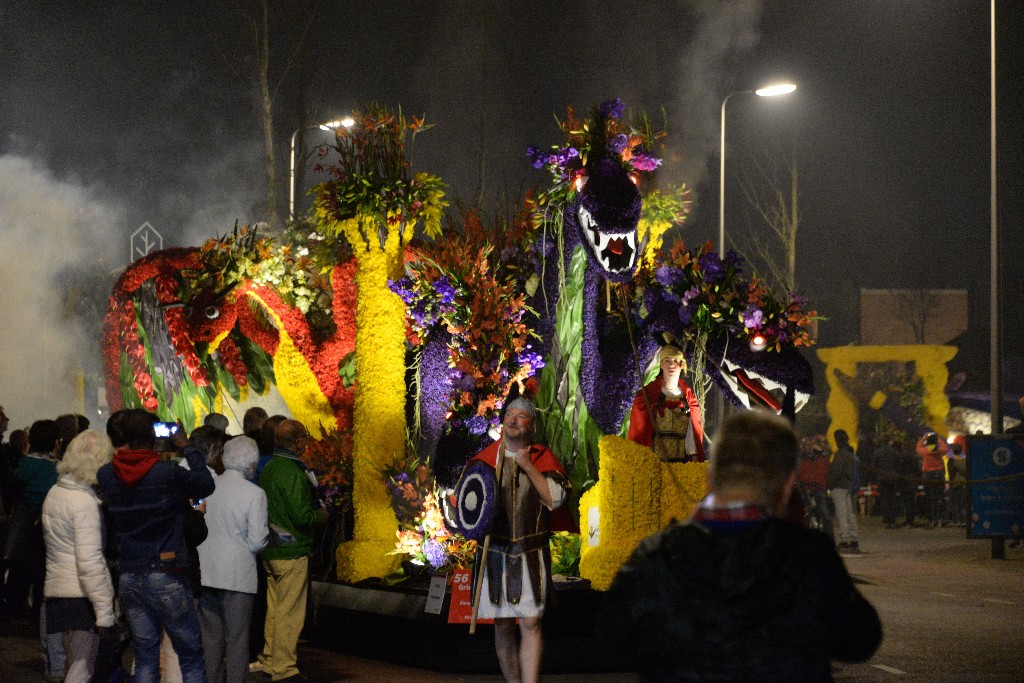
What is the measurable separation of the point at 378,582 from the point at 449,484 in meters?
1.01

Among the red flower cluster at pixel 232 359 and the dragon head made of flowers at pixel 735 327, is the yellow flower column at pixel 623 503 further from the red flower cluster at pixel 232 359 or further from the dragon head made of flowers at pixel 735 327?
the red flower cluster at pixel 232 359

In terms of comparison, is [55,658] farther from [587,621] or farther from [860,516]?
[860,516]

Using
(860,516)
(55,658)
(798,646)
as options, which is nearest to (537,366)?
(55,658)

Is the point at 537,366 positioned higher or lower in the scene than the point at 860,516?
higher

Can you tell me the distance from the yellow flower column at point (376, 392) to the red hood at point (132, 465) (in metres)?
4.49

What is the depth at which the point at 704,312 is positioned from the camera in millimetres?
11328

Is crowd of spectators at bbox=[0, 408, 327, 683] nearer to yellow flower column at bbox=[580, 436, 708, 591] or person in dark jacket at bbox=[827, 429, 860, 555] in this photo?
yellow flower column at bbox=[580, 436, 708, 591]

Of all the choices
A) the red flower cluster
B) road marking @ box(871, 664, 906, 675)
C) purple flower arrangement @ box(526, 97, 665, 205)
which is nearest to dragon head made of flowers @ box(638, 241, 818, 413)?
purple flower arrangement @ box(526, 97, 665, 205)

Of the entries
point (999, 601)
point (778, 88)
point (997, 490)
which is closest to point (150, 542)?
point (999, 601)

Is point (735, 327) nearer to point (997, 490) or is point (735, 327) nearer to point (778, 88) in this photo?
point (997, 490)

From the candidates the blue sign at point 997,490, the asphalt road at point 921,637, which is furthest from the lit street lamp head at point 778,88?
the asphalt road at point 921,637

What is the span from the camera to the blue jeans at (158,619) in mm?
7008

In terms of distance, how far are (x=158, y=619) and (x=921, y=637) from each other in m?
6.91

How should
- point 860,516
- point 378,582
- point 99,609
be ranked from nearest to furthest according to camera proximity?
point 99,609
point 378,582
point 860,516
